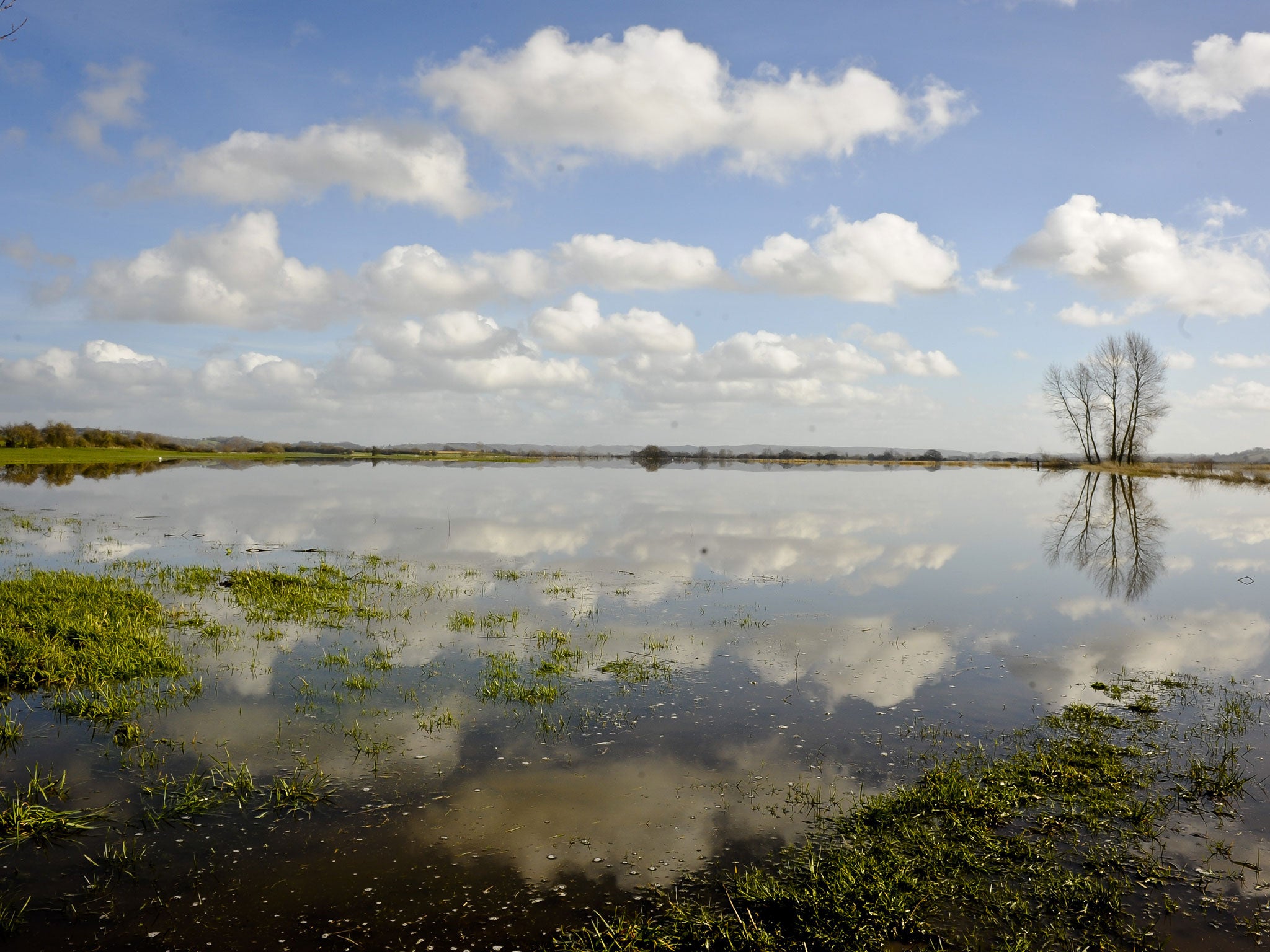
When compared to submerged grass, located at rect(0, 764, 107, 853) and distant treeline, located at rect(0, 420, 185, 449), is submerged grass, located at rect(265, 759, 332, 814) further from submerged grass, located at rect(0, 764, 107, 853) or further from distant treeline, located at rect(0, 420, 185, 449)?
distant treeline, located at rect(0, 420, 185, 449)

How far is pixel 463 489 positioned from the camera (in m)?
70.3

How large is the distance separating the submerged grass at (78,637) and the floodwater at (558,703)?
0.83m

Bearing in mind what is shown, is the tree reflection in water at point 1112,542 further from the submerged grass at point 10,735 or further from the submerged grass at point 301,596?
the submerged grass at point 10,735

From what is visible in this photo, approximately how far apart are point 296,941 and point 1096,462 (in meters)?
126

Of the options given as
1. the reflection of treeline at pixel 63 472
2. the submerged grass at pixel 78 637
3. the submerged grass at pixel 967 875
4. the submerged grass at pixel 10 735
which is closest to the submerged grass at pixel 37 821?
the submerged grass at pixel 10 735

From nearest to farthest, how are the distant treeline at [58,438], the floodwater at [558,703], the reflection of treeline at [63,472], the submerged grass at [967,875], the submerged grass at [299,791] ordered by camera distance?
the submerged grass at [967,875]
the floodwater at [558,703]
the submerged grass at [299,791]
the reflection of treeline at [63,472]
the distant treeline at [58,438]

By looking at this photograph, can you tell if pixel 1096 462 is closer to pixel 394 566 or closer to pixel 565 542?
pixel 565 542

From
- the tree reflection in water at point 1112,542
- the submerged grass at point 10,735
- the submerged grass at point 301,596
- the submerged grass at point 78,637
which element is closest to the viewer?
→ the submerged grass at point 10,735

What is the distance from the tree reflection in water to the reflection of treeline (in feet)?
254

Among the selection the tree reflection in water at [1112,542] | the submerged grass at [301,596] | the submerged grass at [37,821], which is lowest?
the submerged grass at [37,821]

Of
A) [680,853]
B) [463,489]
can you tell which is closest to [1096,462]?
[463,489]

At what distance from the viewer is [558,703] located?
1249 centimetres

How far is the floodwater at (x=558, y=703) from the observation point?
729cm

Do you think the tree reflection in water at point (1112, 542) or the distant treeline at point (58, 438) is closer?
the tree reflection in water at point (1112, 542)
